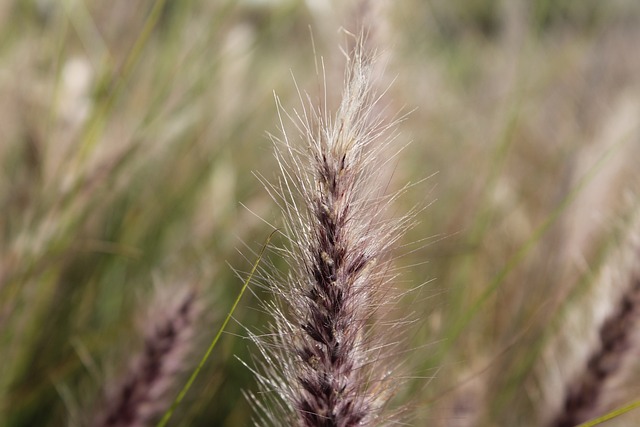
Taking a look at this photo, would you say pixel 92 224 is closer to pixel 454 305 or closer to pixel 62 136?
pixel 62 136

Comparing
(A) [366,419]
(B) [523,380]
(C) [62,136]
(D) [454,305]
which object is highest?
(C) [62,136]

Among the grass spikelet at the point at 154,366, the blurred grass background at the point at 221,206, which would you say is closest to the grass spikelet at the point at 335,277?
the blurred grass background at the point at 221,206

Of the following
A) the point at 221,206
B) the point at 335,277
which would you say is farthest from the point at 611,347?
the point at 221,206

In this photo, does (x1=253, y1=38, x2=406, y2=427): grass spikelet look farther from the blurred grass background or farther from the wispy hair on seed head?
the blurred grass background

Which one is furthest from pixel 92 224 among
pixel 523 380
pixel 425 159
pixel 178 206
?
pixel 425 159

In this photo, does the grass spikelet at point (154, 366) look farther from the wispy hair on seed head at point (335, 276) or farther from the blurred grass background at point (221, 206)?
the wispy hair on seed head at point (335, 276)

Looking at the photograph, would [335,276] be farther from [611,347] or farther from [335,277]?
[611,347]

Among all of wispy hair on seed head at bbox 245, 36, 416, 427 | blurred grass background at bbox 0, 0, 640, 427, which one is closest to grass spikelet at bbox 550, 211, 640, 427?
blurred grass background at bbox 0, 0, 640, 427
